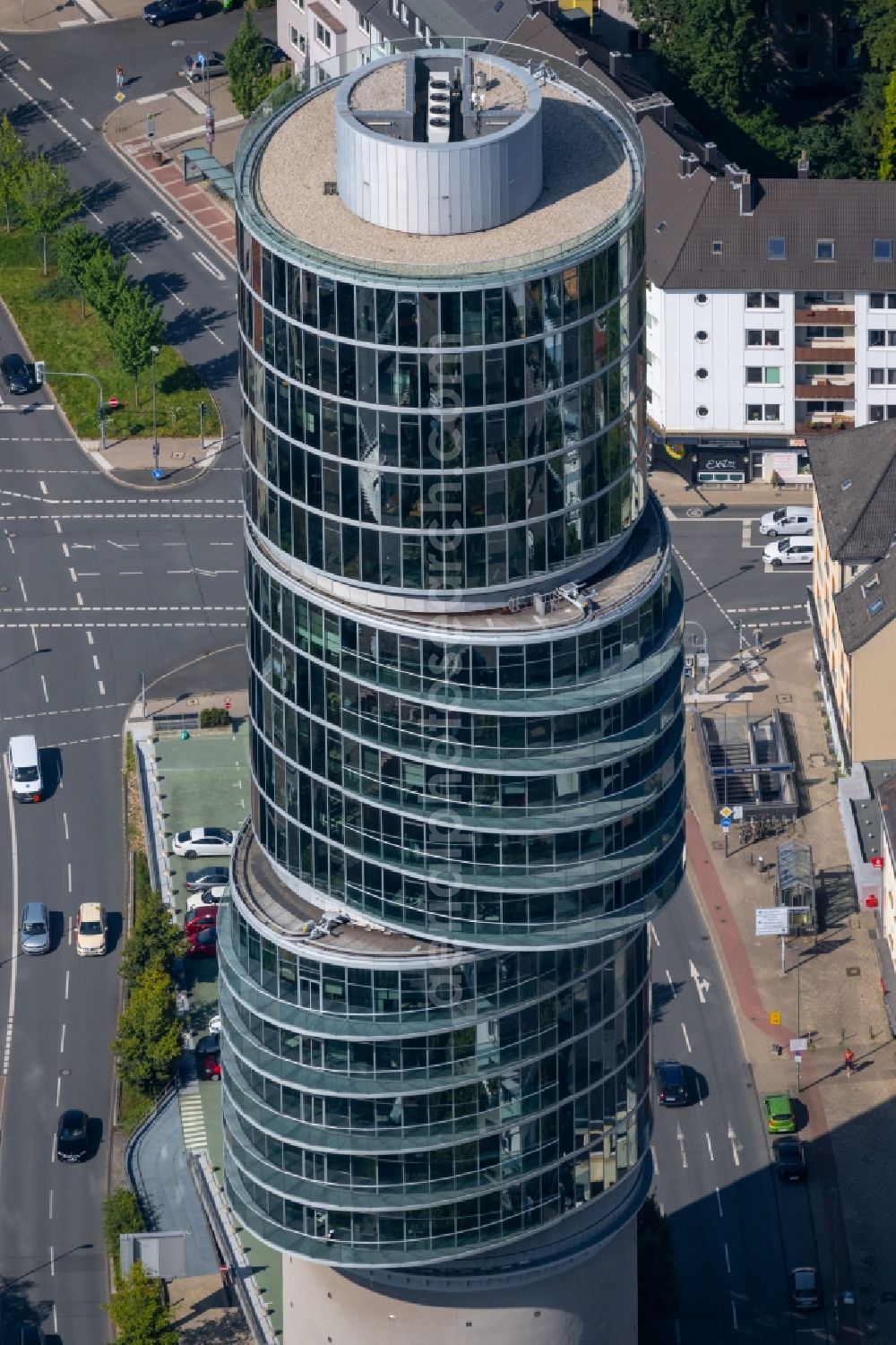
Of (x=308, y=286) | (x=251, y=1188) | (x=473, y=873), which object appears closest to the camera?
(x=308, y=286)

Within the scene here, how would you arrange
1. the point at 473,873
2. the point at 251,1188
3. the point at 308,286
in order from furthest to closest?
the point at 251,1188 < the point at 473,873 < the point at 308,286

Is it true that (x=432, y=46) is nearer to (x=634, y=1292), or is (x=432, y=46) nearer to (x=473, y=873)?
(x=473, y=873)

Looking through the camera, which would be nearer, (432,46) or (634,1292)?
(432,46)

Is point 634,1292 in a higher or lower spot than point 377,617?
lower

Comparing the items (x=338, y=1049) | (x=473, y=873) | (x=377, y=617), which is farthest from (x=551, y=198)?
(x=338, y=1049)

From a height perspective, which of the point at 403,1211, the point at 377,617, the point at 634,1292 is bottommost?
the point at 634,1292

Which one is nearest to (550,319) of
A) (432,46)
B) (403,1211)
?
(432,46)
